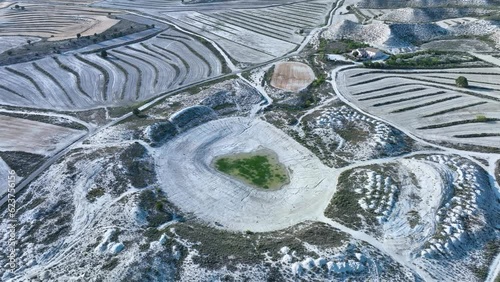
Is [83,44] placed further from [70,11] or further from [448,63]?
[448,63]

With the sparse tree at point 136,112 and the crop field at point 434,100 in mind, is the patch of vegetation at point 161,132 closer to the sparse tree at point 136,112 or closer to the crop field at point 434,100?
the sparse tree at point 136,112

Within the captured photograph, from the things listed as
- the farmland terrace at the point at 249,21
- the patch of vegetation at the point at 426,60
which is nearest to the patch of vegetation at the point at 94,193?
the farmland terrace at the point at 249,21

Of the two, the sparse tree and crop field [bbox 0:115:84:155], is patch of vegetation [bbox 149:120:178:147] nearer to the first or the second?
the sparse tree

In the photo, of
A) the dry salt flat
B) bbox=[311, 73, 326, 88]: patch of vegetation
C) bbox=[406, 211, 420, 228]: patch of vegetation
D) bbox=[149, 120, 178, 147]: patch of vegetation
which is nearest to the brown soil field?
bbox=[311, 73, 326, 88]: patch of vegetation

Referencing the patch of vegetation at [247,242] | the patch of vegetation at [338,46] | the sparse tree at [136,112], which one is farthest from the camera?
the patch of vegetation at [338,46]

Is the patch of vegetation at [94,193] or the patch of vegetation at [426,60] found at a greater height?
the patch of vegetation at [426,60]

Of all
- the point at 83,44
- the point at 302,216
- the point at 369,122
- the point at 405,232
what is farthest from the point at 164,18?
the point at 405,232
